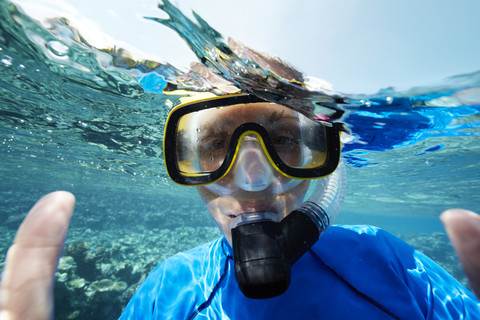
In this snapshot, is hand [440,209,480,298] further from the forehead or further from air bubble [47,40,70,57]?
air bubble [47,40,70,57]

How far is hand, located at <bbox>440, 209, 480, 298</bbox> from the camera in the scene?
3.96 feet

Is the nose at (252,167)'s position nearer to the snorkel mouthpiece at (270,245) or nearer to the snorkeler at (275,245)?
the snorkeler at (275,245)

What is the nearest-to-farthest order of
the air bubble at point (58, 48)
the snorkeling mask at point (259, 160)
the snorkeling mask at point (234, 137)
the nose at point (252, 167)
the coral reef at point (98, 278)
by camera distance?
the snorkeling mask at point (259, 160) → the nose at point (252, 167) → the snorkeling mask at point (234, 137) → the air bubble at point (58, 48) → the coral reef at point (98, 278)

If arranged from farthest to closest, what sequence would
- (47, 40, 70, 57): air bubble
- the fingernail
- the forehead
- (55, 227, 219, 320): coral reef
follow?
(55, 227, 219, 320): coral reef < (47, 40, 70, 57): air bubble < the forehead < the fingernail

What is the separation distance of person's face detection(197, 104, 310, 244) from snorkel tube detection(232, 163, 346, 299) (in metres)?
0.18

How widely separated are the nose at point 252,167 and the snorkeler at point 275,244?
0.04 feet

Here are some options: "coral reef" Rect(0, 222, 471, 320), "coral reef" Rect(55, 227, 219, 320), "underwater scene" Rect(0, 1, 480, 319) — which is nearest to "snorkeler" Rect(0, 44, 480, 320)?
"underwater scene" Rect(0, 1, 480, 319)

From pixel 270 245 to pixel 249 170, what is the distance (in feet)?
2.73

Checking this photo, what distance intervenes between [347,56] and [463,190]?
30.6m

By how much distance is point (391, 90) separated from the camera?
11.0 ft

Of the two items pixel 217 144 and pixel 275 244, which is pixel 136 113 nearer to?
pixel 217 144

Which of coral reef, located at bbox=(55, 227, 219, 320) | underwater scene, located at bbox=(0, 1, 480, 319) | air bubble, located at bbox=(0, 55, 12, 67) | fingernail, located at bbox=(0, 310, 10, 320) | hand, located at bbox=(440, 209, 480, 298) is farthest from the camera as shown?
coral reef, located at bbox=(55, 227, 219, 320)

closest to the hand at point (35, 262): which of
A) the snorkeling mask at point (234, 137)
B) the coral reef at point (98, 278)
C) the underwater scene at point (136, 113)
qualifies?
the snorkeling mask at point (234, 137)

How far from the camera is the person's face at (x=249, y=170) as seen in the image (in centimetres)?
234
